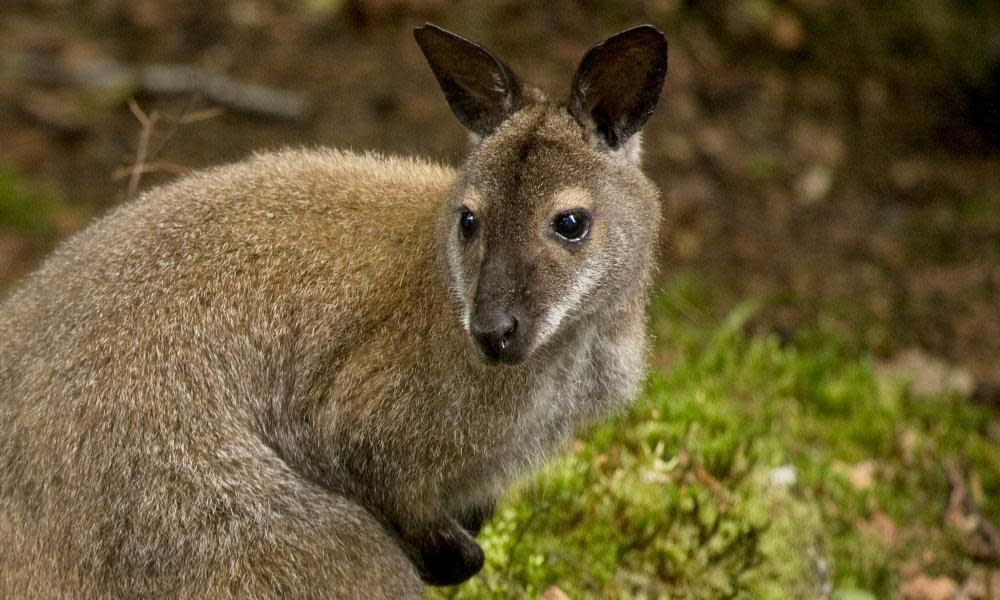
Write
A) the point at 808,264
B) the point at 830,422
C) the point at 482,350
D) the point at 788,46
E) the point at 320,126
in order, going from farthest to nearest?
the point at 788,46
the point at 320,126
the point at 808,264
the point at 830,422
the point at 482,350

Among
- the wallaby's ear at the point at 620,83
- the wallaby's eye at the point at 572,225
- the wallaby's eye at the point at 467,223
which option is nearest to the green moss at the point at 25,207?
the wallaby's eye at the point at 467,223

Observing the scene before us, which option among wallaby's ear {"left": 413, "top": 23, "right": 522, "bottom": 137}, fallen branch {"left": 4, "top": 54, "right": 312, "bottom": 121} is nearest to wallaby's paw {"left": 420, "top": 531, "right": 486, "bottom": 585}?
wallaby's ear {"left": 413, "top": 23, "right": 522, "bottom": 137}

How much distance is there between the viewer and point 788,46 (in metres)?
11.3

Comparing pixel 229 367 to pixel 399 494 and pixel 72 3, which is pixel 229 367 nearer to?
pixel 399 494

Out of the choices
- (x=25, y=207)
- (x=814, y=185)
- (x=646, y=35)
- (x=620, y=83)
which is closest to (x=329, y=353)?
(x=620, y=83)

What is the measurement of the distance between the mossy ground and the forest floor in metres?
0.03

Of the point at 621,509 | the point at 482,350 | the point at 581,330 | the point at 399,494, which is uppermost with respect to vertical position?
the point at 482,350

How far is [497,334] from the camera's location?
4152 mm

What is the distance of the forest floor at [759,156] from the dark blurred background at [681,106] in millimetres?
22

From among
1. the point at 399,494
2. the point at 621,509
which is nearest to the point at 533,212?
the point at 399,494

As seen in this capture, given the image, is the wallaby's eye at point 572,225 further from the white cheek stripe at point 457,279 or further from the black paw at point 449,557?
the black paw at point 449,557

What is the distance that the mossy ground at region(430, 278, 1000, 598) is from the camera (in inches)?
218

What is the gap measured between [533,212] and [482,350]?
556 mm

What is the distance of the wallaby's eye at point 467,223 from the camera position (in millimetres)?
4500
